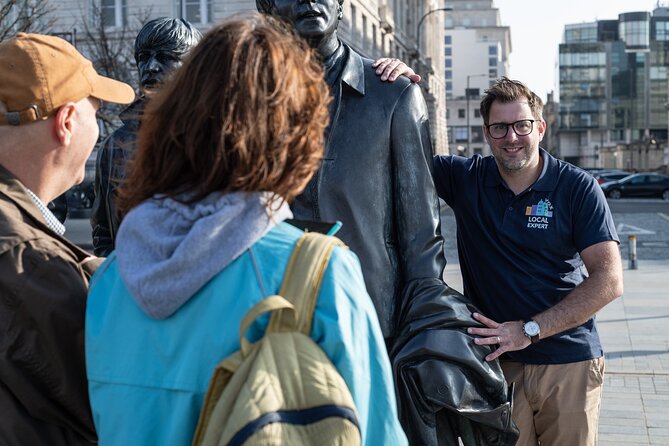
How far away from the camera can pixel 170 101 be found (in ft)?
5.18

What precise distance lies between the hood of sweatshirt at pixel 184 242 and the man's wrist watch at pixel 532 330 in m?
1.64

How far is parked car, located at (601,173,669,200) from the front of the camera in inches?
1735

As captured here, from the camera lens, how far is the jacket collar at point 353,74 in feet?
8.84

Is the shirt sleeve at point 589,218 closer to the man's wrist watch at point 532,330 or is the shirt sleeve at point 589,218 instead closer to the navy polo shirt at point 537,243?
the navy polo shirt at point 537,243

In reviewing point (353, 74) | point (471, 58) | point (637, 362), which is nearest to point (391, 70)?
point (353, 74)

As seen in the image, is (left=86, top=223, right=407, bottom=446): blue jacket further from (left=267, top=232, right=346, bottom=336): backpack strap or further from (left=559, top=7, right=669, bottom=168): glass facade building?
(left=559, top=7, right=669, bottom=168): glass facade building

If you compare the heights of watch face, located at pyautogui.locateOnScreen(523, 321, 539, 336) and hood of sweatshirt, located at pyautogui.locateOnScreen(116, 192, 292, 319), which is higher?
hood of sweatshirt, located at pyautogui.locateOnScreen(116, 192, 292, 319)

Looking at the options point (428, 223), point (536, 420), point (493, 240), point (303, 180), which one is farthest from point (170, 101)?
point (536, 420)

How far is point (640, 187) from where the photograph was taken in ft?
145

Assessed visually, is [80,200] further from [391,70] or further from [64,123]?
[64,123]

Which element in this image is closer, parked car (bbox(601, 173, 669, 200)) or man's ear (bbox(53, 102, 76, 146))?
man's ear (bbox(53, 102, 76, 146))

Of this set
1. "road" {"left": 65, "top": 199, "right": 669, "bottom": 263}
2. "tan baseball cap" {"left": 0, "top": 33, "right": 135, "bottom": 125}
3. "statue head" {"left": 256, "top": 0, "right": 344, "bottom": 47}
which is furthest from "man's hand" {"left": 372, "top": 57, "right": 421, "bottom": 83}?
"road" {"left": 65, "top": 199, "right": 669, "bottom": 263}

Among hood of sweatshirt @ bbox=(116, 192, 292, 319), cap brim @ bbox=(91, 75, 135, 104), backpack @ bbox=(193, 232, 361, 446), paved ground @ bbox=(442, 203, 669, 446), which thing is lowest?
paved ground @ bbox=(442, 203, 669, 446)

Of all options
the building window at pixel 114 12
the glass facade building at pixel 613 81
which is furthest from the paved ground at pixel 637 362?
the glass facade building at pixel 613 81
